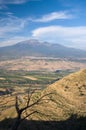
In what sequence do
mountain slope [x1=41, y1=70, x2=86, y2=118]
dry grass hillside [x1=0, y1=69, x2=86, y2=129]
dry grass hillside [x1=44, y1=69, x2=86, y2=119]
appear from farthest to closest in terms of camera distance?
dry grass hillside [x1=44, y1=69, x2=86, y2=119] < mountain slope [x1=41, y1=70, x2=86, y2=118] < dry grass hillside [x1=0, y1=69, x2=86, y2=129]

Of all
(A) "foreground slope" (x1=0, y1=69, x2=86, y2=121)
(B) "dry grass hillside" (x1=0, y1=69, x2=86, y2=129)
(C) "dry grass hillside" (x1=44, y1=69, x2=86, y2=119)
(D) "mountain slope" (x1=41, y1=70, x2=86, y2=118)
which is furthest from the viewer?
(C) "dry grass hillside" (x1=44, y1=69, x2=86, y2=119)

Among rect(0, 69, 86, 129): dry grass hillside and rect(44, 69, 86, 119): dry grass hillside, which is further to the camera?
rect(44, 69, 86, 119): dry grass hillside

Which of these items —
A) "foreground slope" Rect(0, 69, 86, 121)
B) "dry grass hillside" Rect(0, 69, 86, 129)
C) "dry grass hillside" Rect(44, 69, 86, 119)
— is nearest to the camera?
"dry grass hillside" Rect(0, 69, 86, 129)

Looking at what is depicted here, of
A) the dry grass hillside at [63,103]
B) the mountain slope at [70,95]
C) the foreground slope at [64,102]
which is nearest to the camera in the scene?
the dry grass hillside at [63,103]

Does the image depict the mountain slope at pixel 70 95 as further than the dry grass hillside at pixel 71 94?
No

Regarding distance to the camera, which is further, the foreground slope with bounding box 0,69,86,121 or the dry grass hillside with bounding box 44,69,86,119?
the dry grass hillside with bounding box 44,69,86,119

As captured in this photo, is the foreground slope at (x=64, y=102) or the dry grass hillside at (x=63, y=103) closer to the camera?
the dry grass hillside at (x=63, y=103)

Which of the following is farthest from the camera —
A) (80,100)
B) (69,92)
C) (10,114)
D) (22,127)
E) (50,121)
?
(69,92)

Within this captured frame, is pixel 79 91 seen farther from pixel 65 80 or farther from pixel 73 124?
pixel 73 124

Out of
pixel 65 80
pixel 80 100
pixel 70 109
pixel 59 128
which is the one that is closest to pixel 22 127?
pixel 59 128

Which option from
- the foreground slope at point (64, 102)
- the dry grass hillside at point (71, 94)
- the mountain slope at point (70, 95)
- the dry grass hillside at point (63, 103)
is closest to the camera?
the dry grass hillside at point (63, 103)

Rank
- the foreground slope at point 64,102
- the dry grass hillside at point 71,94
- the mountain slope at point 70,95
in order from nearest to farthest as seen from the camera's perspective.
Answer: the foreground slope at point 64,102 → the mountain slope at point 70,95 → the dry grass hillside at point 71,94
